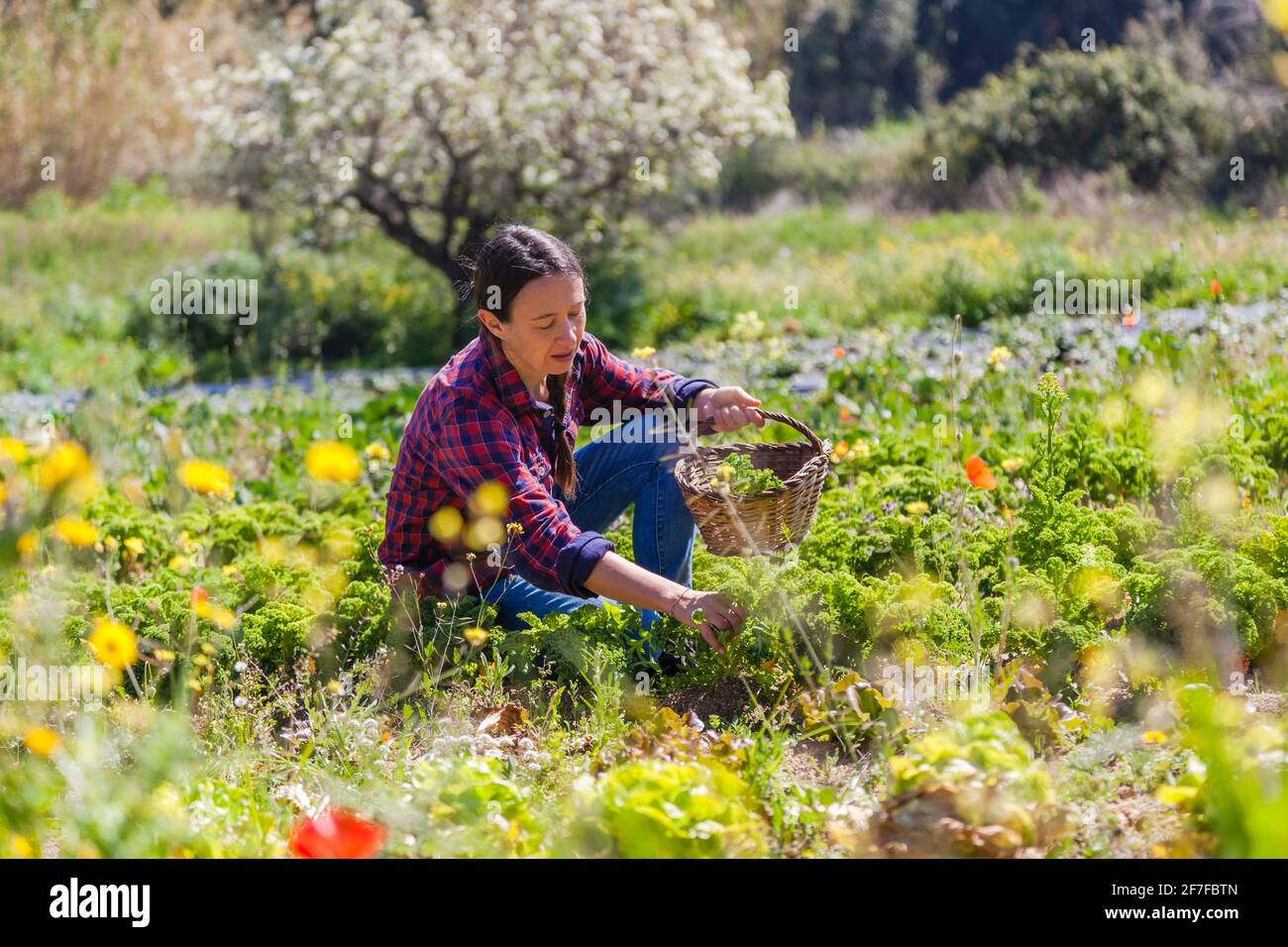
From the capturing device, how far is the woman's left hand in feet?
10.6

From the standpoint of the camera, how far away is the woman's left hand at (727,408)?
128 inches

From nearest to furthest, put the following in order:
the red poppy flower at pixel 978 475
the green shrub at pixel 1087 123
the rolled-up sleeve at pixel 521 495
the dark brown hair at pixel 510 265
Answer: the red poppy flower at pixel 978 475
the rolled-up sleeve at pixel 521 495
the dark brown hair at pixel 510 265
the green shrub at pixel 1087 123

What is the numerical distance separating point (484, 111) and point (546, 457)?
A: 20.3 ft

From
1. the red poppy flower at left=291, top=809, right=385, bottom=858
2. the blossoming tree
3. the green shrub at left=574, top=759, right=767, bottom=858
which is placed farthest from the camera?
the blossoming tree

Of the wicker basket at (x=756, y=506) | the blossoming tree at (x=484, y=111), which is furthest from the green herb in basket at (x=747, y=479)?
the blossoming tree at (x=484, y=111)

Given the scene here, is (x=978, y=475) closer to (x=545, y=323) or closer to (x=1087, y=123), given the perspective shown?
(x=545, y=323)

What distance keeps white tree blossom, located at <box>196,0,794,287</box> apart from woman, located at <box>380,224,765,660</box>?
18.1 feet

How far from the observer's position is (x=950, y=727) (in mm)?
1984

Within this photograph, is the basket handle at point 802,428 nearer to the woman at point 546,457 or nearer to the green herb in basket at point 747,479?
the woman at point 546,457

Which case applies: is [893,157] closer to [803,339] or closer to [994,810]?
[803,339]

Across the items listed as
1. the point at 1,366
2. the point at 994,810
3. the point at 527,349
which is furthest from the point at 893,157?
the point at 994,810

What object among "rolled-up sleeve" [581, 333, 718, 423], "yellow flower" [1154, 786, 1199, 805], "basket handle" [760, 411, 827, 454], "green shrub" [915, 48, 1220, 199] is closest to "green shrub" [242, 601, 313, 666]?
"rolled-up sleeve" [581, 333, 718, 423]

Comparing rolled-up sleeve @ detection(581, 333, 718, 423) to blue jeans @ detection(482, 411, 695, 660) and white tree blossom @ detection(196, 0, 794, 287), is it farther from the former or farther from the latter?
white tree blossom @ detection(196, 0, 794, 287)
